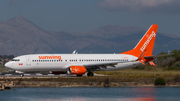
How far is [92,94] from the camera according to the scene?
4156 cm

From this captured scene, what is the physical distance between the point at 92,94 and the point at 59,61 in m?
17.5

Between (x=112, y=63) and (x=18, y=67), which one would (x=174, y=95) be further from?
(x=18, y=67)

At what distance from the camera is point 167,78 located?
175ft

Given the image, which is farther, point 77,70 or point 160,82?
point 77,70

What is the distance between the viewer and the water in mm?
38594

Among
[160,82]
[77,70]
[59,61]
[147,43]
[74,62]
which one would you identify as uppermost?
[147,43]

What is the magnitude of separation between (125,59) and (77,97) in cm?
2315

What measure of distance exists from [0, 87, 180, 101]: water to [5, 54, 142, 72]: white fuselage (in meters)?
11.9

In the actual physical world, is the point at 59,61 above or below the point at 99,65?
above

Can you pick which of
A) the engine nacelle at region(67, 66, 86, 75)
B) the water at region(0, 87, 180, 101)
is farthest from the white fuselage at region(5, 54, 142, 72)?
the water at region(0, 87, 180, 101)

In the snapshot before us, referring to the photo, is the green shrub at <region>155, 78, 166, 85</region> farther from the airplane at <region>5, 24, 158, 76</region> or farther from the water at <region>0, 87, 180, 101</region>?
the airplane at <region>5, 24, 158, 76</region>

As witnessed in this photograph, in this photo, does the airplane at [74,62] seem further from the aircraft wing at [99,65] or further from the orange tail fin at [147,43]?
the orange tail fin at [147,43]

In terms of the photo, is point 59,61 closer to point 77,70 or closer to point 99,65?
point 77,70

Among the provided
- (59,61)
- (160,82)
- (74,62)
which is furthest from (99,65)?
(160,82)
